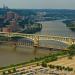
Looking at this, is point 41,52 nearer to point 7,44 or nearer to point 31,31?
point 7,44

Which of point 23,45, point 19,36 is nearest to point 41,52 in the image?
point 23,45

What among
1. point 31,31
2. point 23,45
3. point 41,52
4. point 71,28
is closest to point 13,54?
point 41,52

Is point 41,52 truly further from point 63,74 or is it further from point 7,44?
point 63,74

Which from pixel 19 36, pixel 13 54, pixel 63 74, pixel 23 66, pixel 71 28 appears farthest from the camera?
pixel 71 28

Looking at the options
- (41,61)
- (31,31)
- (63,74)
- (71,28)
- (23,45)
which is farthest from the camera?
(71,28)

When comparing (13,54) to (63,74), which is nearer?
(63,74)

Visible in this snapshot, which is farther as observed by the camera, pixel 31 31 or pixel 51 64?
pixel 31 31

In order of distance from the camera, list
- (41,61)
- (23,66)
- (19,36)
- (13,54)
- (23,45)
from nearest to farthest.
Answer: (23,66) → (41,61) → (13,54) → (23,45) → (19,36)

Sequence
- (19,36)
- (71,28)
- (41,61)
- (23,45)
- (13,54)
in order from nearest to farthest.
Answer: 1. (41,61)
2. (13,54)
3. (23,45)
4. (19,36)
5. (71,28)
